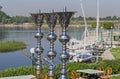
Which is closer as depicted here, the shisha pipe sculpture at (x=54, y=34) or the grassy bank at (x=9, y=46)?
the shisha pipe sculpture at (x=54, y=34)

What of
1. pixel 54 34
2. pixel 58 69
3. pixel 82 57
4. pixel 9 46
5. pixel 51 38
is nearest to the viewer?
pixel 51 38

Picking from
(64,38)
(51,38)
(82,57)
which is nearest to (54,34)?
(51,38)

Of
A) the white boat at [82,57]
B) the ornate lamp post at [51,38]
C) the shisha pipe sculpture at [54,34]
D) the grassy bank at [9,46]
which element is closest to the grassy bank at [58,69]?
the shisha pipe sculpture at [54,34]

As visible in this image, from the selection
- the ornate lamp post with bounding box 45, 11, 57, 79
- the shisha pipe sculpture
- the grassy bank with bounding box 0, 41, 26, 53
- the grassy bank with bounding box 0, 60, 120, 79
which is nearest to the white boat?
the grassy bank with bounding box 0, 41, 26, 53

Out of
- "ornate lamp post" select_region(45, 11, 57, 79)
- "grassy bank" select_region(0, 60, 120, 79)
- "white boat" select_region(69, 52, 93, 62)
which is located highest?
"ornate lamp post" select_region(45, 11, 57, 79)

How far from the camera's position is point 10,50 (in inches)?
2345

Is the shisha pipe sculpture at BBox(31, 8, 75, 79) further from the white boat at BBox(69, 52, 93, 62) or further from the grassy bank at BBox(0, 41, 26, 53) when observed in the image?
the grassy bank at BBox(0, 41, 26, 53)

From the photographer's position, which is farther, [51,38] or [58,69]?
[58,69]

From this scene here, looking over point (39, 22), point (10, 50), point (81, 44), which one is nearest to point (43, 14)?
point (39, 22)

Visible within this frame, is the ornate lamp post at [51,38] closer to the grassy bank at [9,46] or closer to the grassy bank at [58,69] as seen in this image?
the grassy bank at [58,69]

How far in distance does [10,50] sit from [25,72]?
41347 millimetres

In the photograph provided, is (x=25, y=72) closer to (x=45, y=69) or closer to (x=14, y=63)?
(x=45, y=69)

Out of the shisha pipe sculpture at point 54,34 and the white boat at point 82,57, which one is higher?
the shisha pipe sculpture at point 54,34

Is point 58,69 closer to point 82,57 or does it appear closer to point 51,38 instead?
point 51,38
